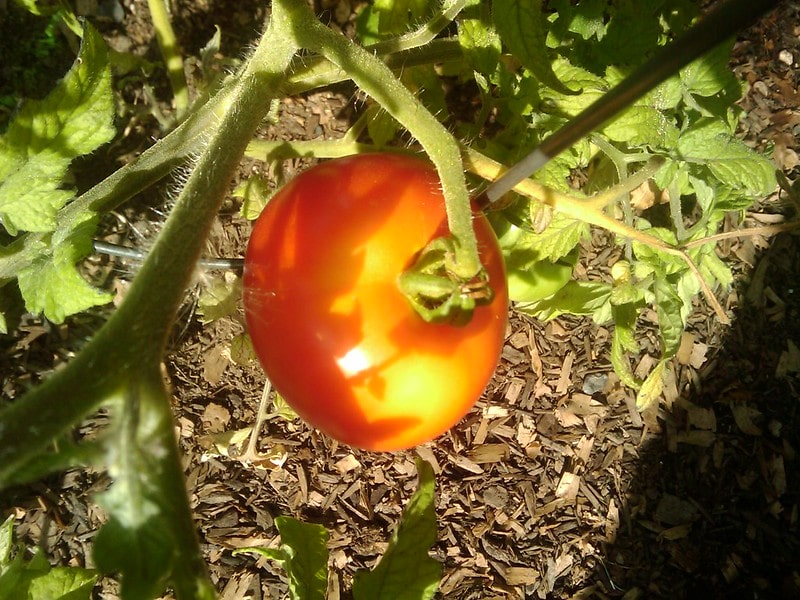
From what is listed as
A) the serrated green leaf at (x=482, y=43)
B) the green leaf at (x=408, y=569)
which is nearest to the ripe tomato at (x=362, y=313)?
the green leaf at (x=408, y=569)

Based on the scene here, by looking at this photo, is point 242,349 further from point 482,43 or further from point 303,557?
point 482,43

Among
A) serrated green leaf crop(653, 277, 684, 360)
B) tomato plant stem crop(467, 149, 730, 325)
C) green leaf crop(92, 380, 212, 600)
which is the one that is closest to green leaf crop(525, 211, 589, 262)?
tomato plant stem crop(467, 149, 730, 325)

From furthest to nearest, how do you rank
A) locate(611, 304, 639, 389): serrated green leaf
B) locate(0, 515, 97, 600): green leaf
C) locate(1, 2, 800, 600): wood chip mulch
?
locate(1, 2, 800, 600): wood chip mulch < locate(611, 304, 639, 389): serrated green leaf < locate(0, 515, 97, 600): green leaf

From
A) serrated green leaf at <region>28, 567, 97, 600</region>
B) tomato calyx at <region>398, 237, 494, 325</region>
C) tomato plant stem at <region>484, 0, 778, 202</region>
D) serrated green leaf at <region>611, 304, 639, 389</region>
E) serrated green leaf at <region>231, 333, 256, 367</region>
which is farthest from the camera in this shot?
serrated green leaf at <region>231, 333, 256, 367</region>

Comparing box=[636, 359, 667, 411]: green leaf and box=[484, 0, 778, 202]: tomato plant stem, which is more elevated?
box=[484, 0, 778, 202]: tomato plant stem

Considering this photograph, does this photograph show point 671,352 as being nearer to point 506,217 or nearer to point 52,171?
point 506,217

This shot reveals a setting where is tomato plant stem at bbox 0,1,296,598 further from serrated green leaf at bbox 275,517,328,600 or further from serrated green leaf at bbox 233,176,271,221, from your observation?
serrated green leaf at bbox 233,176,271,221
